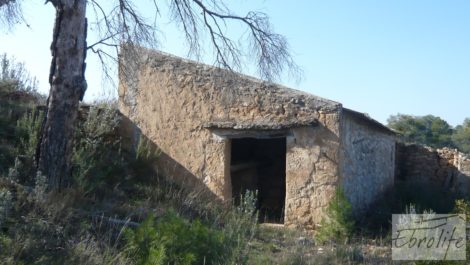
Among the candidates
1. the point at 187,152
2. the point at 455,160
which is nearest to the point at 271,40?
the point at 187,152

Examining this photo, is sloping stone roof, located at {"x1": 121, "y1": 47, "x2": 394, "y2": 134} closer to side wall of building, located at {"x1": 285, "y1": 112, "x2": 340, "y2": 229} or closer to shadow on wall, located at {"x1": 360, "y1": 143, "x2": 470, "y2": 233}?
side wall of building, located at {"x1": 285, "y1": 112, "x2": 340, "y2": 229}

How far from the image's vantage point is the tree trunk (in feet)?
22.6

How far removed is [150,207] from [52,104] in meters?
2.01

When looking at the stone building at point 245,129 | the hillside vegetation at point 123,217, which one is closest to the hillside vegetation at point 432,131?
the hillside vegetation at point 123,217

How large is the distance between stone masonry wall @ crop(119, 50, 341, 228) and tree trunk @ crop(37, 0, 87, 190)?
159cm

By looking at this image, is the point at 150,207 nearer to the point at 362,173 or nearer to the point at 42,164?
the point at 42,164

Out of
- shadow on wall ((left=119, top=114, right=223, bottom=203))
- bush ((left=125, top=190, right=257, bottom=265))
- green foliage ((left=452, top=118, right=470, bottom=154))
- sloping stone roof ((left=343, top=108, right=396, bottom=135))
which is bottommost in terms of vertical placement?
bush ((left=125, top=190, right=257, bottom=265))

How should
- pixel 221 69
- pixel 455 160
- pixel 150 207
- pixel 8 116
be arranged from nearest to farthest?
1. pixel 150 207
2. pixel 221 69
3. pixel 8 116
4. pixel 455 160

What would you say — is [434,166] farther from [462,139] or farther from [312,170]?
[462,139]

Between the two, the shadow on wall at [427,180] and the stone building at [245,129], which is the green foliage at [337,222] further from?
the shadow on wall at [427,180]

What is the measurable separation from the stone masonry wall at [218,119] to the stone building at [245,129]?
0.05 feet

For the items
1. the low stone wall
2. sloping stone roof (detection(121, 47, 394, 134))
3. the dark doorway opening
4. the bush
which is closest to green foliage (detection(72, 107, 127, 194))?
sloping stone roof (detection(121, 47, 394, 134))

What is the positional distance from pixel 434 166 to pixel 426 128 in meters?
15.7

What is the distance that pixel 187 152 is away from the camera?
971 centimetres
